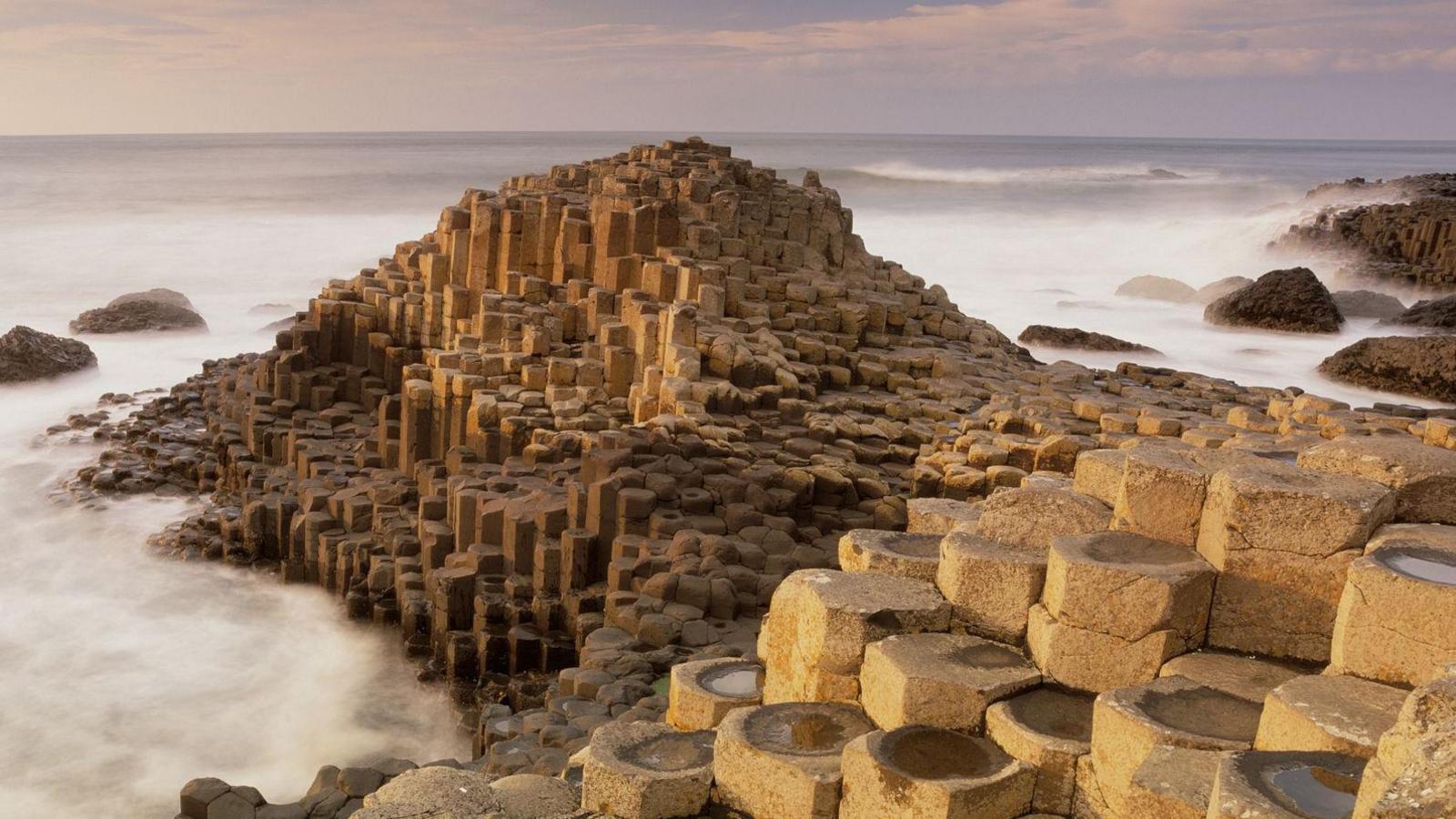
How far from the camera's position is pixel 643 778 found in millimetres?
4941

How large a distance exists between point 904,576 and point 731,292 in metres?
8.25

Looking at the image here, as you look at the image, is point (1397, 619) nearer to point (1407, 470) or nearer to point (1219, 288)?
point (1407, 470)

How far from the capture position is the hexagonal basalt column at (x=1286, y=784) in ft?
11.9

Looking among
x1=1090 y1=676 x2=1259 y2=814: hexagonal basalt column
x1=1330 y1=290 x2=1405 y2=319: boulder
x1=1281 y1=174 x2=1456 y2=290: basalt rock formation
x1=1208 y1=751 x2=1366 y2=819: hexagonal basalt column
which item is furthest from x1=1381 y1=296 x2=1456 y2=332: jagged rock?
x1=1208 y1=751 x2=1366 y2=819: hexagonal basalt column

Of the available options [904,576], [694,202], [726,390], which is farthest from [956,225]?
[904,576]

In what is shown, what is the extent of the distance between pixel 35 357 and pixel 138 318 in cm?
467

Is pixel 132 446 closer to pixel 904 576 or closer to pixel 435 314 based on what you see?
pixel 435 314

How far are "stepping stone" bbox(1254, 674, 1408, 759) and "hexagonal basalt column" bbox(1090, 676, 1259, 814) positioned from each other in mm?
183

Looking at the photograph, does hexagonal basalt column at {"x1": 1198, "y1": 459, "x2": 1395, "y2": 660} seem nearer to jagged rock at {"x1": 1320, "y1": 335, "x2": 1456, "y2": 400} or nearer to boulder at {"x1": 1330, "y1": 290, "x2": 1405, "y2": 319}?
jagged rock at {"x1": 1320, "y1": 335, "x2": 1456, "y2": 400}

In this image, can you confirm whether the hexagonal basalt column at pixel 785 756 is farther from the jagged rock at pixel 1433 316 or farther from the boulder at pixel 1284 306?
the jagged rock at pixel 1433 316

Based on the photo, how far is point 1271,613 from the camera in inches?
197

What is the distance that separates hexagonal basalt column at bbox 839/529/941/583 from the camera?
576 centimetres

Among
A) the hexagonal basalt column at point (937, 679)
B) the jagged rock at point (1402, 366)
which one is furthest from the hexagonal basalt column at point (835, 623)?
the jagged rock at point (1402, 366)

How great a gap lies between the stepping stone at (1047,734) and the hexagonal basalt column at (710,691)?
136cm
